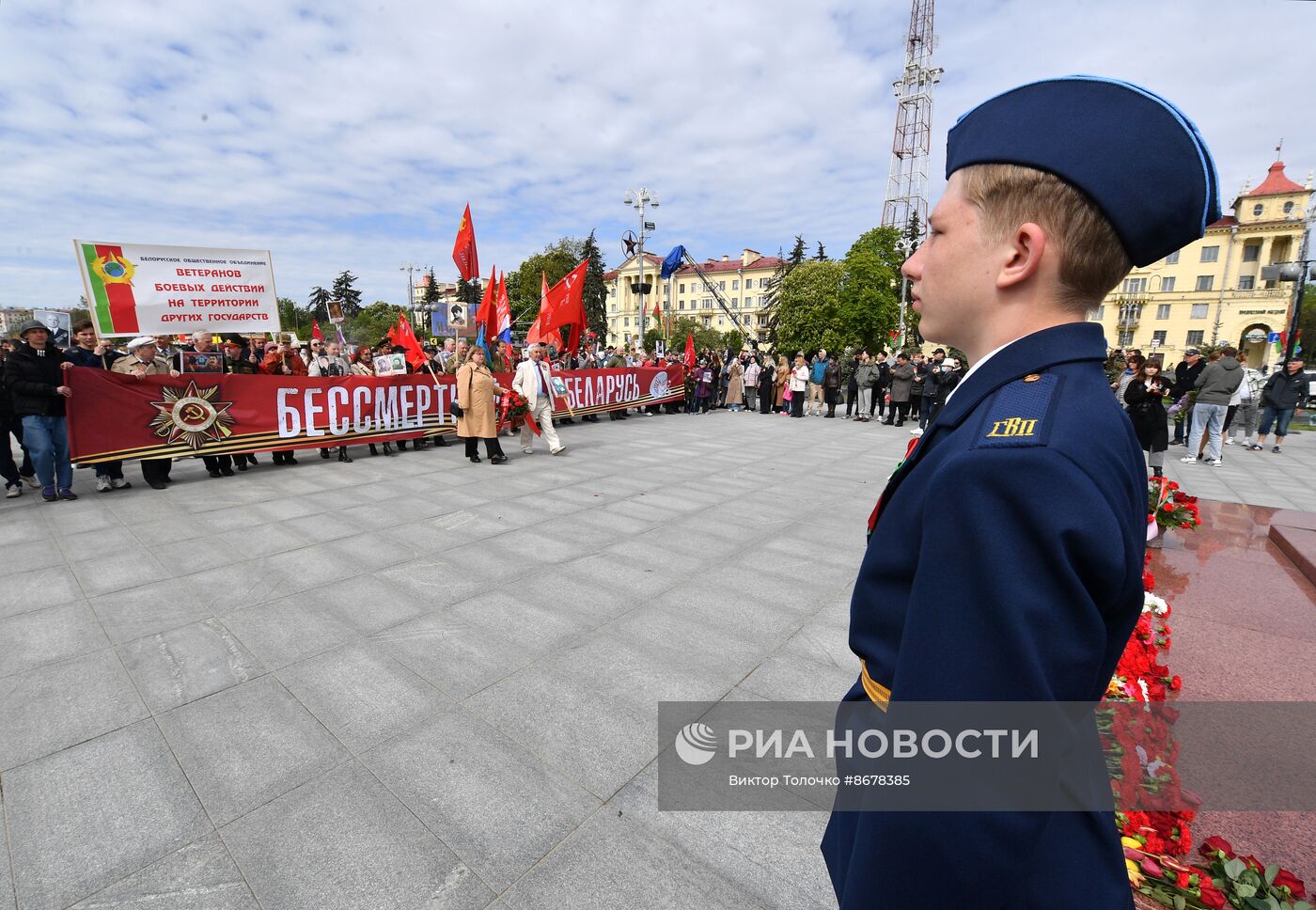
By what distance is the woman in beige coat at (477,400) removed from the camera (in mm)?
9297

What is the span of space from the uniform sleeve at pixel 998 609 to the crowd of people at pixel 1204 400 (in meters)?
7.64

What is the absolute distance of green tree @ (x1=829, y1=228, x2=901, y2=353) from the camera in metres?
43.3

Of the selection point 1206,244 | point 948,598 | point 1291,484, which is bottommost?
point 1291,484

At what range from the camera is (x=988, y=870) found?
0.75 metres

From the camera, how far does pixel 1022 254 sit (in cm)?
91

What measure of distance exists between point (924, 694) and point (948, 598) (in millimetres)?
139

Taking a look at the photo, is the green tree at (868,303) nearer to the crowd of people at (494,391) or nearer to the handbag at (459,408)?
the crowd of people at (494,391)

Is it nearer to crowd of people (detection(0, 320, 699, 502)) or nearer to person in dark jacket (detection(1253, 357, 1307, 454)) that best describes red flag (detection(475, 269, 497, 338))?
crowd of people (detection(0, 320, 699, 502))

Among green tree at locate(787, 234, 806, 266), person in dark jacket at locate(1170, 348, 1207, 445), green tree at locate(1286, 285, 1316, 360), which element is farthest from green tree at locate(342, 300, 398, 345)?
green tree at locate(1286, 285, 1316, 360)

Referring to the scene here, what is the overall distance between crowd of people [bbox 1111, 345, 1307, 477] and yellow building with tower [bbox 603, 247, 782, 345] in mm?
68483

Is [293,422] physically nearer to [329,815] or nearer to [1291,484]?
[329,815]

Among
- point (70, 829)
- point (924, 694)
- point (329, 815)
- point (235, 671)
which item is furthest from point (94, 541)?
point (924, 694)

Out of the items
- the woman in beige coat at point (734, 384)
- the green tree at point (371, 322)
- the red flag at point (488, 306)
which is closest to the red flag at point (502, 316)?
the red flag at point (488, 306)

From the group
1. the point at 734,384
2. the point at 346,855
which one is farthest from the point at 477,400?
the point at 734,384
